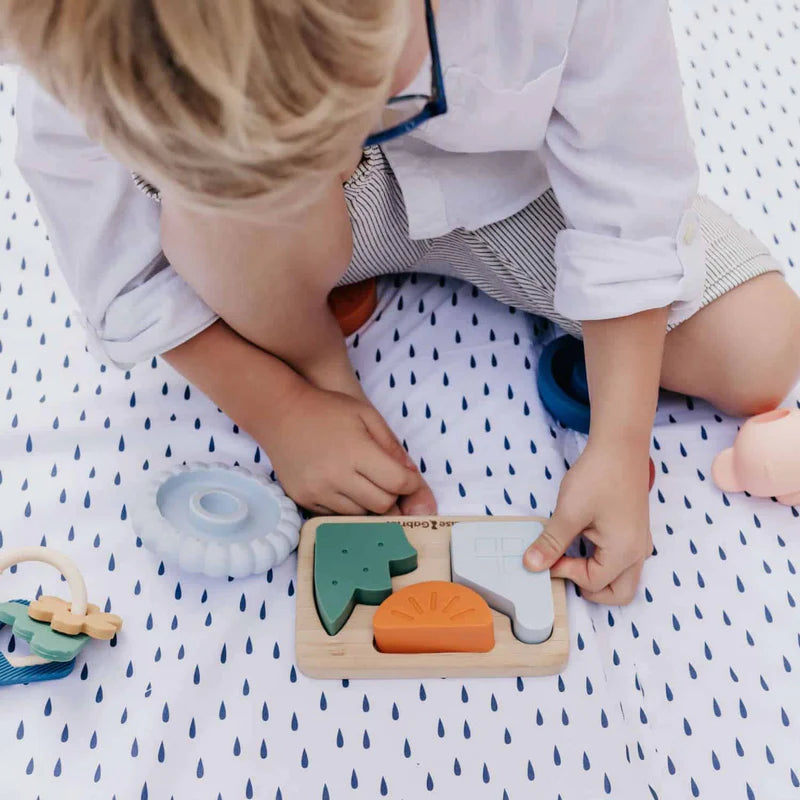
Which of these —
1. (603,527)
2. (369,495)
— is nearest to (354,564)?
(369,495)

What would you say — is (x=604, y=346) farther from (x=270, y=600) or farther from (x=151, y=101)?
(x=151, y=101)

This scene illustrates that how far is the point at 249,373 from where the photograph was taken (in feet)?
2.44

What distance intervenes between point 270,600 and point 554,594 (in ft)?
0.62

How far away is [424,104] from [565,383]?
342 mm

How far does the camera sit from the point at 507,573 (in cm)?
66

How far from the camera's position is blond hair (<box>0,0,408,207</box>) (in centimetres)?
36

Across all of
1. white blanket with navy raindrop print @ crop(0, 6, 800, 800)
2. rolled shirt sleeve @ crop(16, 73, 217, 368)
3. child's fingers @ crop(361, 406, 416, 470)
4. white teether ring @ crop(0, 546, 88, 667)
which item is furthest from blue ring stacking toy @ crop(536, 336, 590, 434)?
white teether ring @ crop(0, 546, 88, 667)

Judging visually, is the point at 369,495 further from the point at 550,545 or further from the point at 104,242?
the point at 104,242

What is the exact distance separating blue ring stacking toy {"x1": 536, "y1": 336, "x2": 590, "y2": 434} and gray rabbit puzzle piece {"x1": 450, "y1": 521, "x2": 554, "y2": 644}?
0.36 feet

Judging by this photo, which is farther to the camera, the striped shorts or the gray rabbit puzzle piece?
the striped shorts

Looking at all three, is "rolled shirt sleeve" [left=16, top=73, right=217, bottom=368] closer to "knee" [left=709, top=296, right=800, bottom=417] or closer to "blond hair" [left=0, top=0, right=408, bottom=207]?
"blond hair" [left=0, top=0, right=408, bottom=207]

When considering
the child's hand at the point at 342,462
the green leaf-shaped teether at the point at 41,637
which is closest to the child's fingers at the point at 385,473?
the child's hand at the point at 342,462

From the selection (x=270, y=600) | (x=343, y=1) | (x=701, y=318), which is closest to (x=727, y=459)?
(x=701, y=318)

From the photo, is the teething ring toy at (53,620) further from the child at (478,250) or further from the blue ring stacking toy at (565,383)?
the blue ring stacking toy at (565,383)
